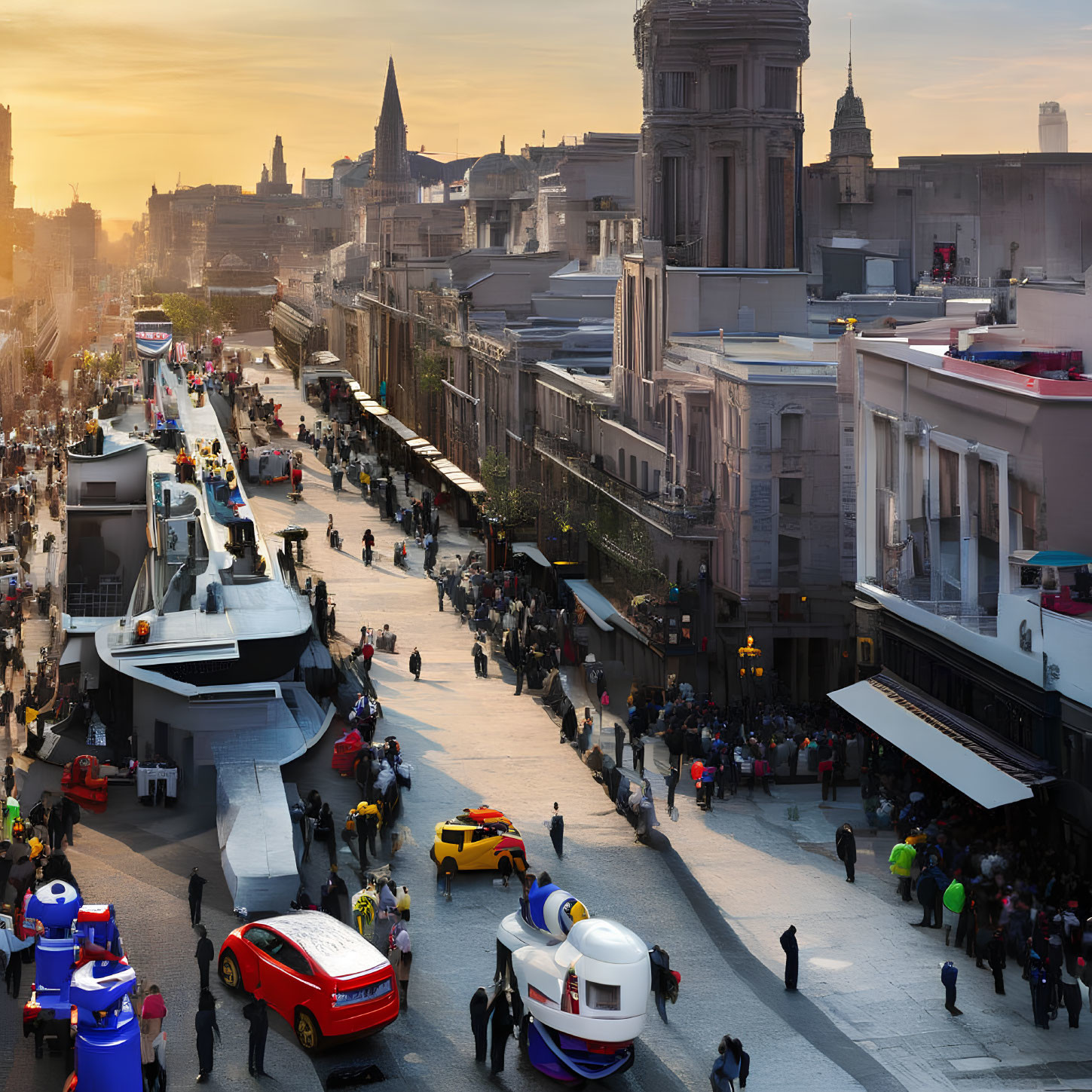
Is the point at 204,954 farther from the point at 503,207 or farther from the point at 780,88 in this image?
the point at 503,207

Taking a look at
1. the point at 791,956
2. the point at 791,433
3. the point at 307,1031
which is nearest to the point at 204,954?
the point at 307,1031

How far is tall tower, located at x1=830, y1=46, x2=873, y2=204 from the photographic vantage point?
9531 cm

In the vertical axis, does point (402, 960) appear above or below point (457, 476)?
below

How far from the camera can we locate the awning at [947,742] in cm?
3319

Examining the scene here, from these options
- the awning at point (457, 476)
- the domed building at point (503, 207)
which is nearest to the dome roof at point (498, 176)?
the domed building at point (503, 207)

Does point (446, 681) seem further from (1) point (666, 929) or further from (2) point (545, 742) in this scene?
(1) point (666, 929)

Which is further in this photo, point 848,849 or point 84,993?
point 848,849

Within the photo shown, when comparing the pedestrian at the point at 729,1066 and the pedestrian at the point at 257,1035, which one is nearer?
the pedestrian at the point at 729,1066

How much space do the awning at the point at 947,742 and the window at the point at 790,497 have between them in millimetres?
9103

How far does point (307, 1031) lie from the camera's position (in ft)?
84.9

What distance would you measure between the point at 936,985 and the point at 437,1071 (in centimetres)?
882

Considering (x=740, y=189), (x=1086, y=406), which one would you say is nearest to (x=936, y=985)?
(x=1086, y=406)

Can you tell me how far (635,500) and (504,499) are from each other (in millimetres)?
13490

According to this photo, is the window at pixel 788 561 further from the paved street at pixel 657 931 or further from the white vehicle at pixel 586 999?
the white vehicle at pixel 586 999
